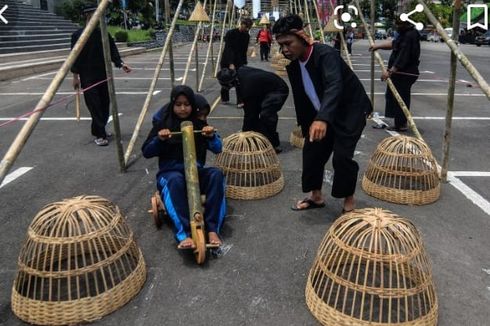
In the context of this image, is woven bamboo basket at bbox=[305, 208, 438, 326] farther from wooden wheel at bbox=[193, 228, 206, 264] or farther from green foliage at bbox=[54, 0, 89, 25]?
green foliage at bbox=[54, 0, 89, 25]

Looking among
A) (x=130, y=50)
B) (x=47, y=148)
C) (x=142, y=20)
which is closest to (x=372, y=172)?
(x=47, y=148)

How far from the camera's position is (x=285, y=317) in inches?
107

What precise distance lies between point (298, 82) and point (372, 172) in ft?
5.10

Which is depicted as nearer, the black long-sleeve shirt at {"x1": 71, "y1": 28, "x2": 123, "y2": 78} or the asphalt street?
the asphalt street

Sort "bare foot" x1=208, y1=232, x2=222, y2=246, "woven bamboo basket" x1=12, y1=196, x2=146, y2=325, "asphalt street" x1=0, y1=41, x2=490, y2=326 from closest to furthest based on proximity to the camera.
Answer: "woven bamboo basket" x1=12, y1=196, x2=146, y2=325 < "asphalt street" x1=0, y1=41, x2=490, y2=326 < "bare foot" x1=208, y1=232, x2=222, y2=246

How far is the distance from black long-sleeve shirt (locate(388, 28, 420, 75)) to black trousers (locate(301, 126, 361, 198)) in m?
3.66

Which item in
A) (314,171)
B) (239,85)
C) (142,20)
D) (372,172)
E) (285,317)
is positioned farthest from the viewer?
(142,20)

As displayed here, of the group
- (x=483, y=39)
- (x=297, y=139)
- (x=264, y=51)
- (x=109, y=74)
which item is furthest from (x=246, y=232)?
(x=483, y=39)

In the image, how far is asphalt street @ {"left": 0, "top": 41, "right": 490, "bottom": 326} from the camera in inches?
110

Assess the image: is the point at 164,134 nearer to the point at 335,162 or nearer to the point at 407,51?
the point at 335,162

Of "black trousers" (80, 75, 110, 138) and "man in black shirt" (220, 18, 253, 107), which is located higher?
"man in black shirt" (220, 18, 253, 107)

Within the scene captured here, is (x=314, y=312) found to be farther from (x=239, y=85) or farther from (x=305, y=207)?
(x=239, y=85)

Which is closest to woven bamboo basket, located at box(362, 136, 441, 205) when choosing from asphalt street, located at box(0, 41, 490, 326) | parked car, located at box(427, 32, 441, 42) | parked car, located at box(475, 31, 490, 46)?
asphalt street, located at box(0, 41, 490, 326)

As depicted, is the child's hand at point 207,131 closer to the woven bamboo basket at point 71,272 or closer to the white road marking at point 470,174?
the woven bamboo basket at point 71,272
